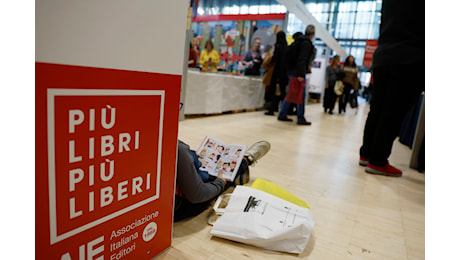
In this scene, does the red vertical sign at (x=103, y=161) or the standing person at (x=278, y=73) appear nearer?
the red vertical sign at (x=103, y=161)

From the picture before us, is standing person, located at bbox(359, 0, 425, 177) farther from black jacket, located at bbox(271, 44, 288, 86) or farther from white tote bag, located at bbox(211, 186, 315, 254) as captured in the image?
black jacket, located at bbox(271, 44, 288, 86)

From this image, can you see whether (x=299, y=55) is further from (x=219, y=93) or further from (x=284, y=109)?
(x=219, y=93)

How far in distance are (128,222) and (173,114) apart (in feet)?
1.19

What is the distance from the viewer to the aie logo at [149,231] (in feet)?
3.18

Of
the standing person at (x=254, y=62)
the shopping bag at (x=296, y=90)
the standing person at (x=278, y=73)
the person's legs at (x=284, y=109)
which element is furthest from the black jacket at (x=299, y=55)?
the standing person at (x=254, y=62)

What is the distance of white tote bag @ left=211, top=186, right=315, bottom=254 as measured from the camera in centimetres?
115

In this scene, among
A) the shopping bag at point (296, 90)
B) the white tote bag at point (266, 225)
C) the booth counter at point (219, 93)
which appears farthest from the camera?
the shopping bag at point (296, 90)

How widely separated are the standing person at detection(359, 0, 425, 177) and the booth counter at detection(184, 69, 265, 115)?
2416 mm

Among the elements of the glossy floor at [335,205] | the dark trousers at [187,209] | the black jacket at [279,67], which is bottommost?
the glossy floor at [335,205]

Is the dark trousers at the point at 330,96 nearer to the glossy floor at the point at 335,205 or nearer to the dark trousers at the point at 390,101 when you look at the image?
the glossy floor at the point at 335,205

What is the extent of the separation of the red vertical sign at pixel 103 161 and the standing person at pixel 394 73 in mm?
1834

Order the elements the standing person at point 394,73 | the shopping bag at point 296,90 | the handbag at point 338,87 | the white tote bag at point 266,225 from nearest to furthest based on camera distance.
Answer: the white tote bag at point 266,225, the standing person at point 394,73, the shopping bag at point 296,90, the handbag at point 338,87

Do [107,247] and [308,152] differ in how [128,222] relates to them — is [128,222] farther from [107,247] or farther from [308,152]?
[308,152]

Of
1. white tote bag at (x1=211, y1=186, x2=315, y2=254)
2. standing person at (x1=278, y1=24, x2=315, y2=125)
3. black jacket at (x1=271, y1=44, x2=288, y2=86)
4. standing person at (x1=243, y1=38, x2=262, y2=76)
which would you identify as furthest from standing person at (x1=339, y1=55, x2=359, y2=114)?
white tote bag at (x1=211, y1=186, x2=315, y2=254)
